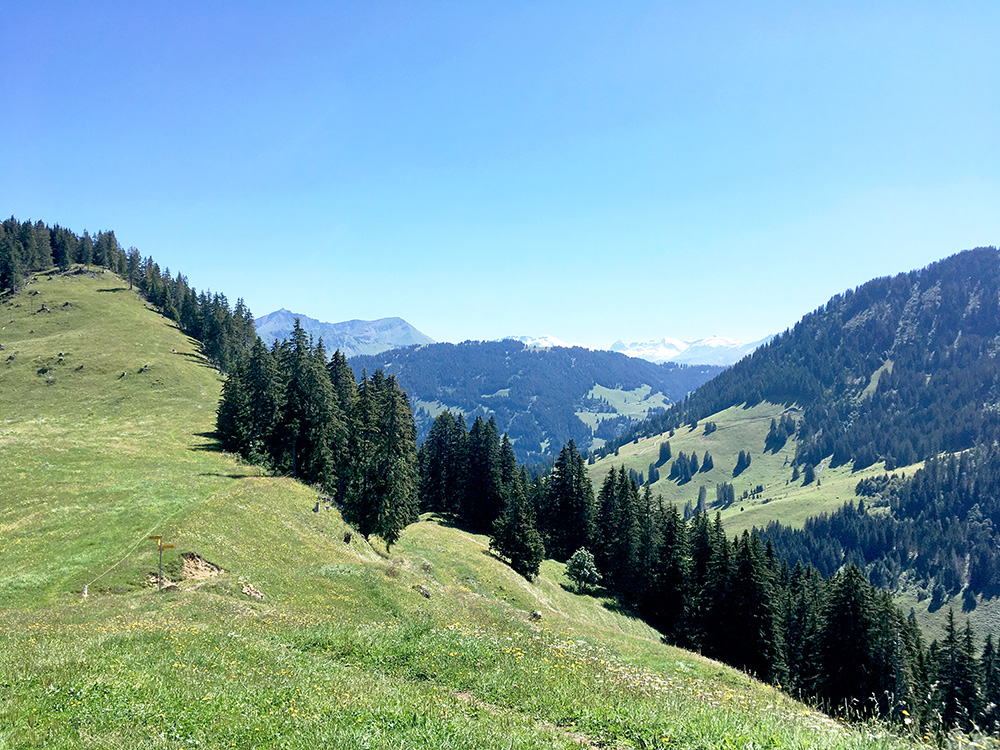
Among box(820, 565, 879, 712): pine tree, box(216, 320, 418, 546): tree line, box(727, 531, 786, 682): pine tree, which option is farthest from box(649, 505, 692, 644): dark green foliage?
box(216, 320, 418, 546): tree line

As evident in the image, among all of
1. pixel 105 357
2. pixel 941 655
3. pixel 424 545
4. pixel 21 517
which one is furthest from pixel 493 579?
pixel 105 357

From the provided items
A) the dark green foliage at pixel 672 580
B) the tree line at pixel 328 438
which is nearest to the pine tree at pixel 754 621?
the dark green foliage at pixel 672 580

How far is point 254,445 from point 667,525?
59.8m

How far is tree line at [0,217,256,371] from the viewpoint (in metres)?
141

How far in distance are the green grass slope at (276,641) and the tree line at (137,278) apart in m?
75.9

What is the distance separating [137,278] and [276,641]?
687 ft

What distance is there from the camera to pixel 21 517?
37656 mm

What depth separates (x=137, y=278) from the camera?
602 ft

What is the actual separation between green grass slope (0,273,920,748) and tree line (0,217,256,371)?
2989 inches

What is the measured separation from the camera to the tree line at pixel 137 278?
5546 inches

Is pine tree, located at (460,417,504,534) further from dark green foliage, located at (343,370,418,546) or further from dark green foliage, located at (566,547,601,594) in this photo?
dark green foliage, located at (343,370,418,546)

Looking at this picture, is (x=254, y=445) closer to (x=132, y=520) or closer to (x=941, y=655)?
(x=132, y=520)

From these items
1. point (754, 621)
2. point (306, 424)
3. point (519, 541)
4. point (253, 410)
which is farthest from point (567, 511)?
point (253, 410)

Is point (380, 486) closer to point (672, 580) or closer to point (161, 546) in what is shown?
point (161, 546)
